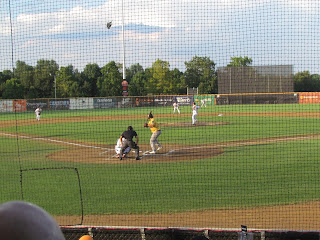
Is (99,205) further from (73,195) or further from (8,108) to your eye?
(8,108)

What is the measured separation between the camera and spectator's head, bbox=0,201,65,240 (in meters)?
1.08

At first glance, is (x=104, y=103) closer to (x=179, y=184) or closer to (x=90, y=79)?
(x=90, y=79)

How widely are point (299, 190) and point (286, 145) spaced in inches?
275

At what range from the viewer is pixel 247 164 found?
11734mm

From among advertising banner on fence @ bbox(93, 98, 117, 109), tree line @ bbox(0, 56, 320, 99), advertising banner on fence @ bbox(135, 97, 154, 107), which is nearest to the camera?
tree line @ bbox(0, 56, 320, 99)

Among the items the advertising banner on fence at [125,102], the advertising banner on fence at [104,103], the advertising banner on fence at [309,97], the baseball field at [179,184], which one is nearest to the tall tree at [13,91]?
the advertising banner on fence at [104,103]

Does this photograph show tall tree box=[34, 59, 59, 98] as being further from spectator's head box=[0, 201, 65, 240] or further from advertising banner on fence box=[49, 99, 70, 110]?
spectator's head box=[0, 201, 65, 240]

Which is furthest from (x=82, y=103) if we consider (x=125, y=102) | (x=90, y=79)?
(x=90, y=79)

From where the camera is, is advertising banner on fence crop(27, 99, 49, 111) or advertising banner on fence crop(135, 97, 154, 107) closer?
advertising banner on fence crop(135, 97, 154, 107)

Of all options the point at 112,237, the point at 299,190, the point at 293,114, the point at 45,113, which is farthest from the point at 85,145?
the point at 45,113

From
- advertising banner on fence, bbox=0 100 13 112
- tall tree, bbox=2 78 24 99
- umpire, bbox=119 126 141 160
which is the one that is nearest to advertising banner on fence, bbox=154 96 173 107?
tall tree, bbox=2 78 24 99

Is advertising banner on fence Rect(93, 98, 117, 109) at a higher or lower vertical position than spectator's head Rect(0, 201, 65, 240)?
higher

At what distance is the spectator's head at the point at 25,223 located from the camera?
3.56 feet

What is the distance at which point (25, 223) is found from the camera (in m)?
1.14
